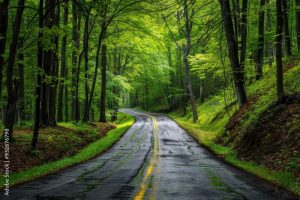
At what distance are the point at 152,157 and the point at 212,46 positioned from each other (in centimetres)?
1509

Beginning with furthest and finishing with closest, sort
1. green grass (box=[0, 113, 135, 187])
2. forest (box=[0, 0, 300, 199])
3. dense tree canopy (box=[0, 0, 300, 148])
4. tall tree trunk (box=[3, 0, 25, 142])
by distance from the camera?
dense tree canopy (box=[0, 0, 300, 148]) → tall tree trunk (box=[3, 0, 25, 142]) → forest (box=[0, 0, 300, 199]) → green grass (box=[0, 113, 135, 187])

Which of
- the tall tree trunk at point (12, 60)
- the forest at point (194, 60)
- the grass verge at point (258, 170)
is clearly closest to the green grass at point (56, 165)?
the forest at point (194, 60)

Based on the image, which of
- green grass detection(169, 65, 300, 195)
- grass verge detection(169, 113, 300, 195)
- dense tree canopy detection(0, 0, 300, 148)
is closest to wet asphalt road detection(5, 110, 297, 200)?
grass verge detection(169, 113, 300, 195)

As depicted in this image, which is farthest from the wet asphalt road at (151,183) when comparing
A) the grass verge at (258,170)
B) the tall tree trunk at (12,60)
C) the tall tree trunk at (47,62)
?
the tall tree trunk at (47,62)

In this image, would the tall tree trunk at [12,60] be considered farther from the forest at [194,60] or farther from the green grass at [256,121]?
the green grass at [256,121]

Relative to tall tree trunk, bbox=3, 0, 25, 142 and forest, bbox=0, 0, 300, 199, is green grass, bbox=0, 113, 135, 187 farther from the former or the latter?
tall tree trunk, bbox=3, 0, 25, 142

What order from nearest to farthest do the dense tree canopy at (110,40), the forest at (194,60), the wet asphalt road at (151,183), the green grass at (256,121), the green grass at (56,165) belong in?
the wet asphalt road at (151,183), the green grass at (256,121), the green grass at (56,165), the forest at (194,60), the dense tree canopy at (110,40)

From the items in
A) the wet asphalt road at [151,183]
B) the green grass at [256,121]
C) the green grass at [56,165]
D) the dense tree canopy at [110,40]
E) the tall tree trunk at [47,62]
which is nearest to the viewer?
the wet asphalt road at [151,183]

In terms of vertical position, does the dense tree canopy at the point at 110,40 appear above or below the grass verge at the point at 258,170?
above

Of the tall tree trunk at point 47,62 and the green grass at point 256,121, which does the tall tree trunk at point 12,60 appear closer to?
the tall tree trunk at point 47,62

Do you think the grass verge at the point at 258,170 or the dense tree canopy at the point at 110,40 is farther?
the dense tree canopy at the point at 110,40

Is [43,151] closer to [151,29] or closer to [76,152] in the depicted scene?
[76,152]

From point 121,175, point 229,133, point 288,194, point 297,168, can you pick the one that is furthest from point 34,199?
point 229,133

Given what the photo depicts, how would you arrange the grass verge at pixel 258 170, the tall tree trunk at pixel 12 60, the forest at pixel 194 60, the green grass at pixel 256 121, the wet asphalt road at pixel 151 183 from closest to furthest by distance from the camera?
the wet asphalt road at pixel 151 183, the grass verge at pixel 258 170, the green grass at pixel 256 121, the forest at pixel 194 60, the tall tree trunk at pixel 12 60
